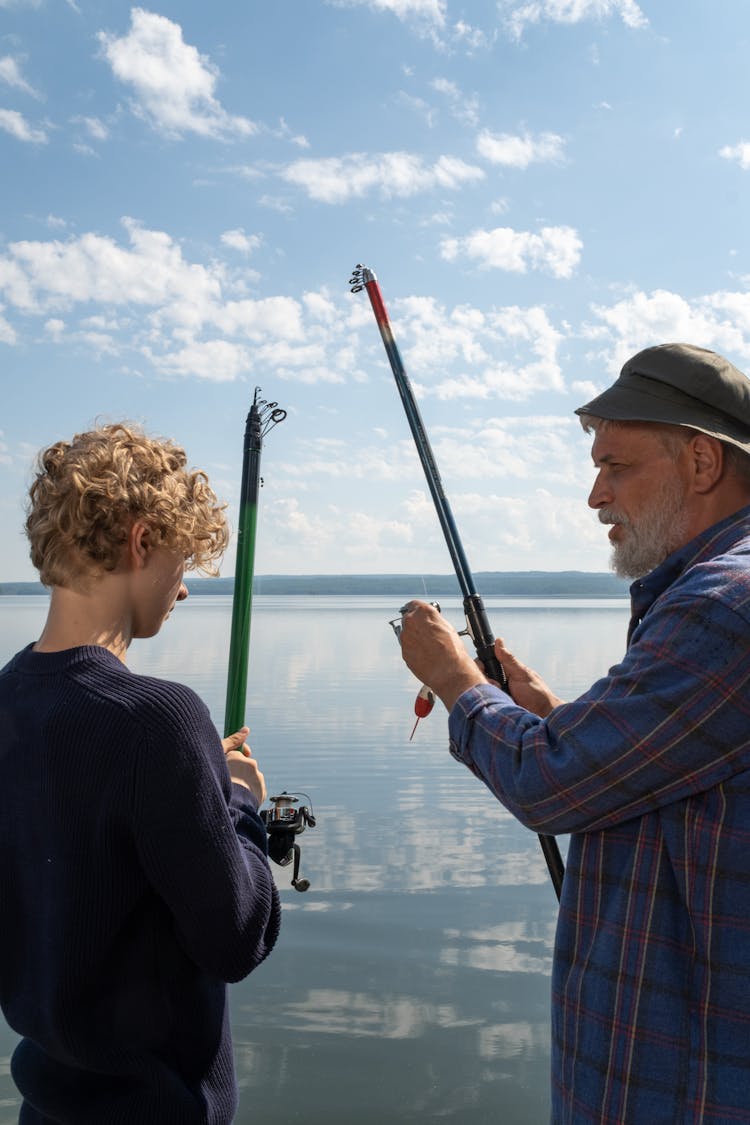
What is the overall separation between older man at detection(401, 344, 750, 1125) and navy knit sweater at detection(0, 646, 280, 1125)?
523mm

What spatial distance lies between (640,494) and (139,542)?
0.96 m

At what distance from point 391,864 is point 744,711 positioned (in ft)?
19.1

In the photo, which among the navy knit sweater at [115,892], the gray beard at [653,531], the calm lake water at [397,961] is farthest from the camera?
the calm lake water at [397,961]

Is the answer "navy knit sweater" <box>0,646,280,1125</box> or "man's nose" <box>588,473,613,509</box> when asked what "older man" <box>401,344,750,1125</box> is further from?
"navy knit sweater" <box>0,646,280,1125</box>

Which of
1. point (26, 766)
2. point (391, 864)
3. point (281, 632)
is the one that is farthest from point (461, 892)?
point (281, 632)

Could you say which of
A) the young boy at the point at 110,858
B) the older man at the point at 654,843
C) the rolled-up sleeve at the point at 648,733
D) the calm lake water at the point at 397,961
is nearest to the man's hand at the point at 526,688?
the older man at the point at 654,843

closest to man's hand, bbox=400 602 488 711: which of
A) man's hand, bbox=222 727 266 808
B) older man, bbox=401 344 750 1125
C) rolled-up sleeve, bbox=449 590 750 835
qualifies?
older man, bbox=401 344 750 1125

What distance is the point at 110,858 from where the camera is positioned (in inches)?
60.5

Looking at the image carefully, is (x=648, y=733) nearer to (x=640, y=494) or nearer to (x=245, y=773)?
(x=640, y=494)

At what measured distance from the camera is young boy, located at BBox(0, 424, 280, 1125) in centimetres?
153

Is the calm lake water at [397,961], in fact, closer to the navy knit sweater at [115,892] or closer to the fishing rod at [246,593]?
the fishing rod at [246,593]

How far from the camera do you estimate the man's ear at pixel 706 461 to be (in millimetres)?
1878

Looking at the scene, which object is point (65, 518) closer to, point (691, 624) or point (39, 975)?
point (39, 975)

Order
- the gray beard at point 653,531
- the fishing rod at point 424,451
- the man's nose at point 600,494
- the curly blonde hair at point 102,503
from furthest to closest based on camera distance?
1. the fishing rod at point 424,451
2. the man's nose at point 600,494
3. the gray beard at point 653,531
4. the curly blonde hair at point 102,503
